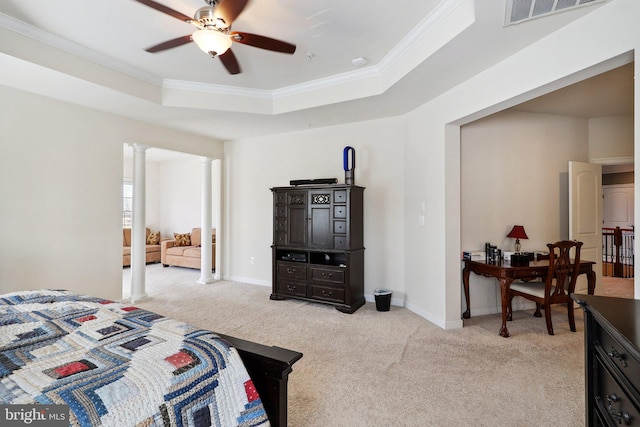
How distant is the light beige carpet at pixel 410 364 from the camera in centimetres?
201

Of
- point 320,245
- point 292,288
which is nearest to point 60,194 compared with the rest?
point 292,288

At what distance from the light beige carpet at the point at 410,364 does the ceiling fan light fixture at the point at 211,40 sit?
8.18 feet

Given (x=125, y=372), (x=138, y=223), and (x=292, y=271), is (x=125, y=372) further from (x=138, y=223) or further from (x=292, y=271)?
(x=138, y=223)

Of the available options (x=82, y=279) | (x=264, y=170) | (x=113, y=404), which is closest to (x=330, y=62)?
(x=264, y=170)

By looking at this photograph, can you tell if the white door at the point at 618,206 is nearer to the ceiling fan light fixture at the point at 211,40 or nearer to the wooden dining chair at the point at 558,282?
the wooden dining chair at the point at 558,282

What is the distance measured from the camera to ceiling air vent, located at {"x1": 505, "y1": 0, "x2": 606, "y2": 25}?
1.88 m

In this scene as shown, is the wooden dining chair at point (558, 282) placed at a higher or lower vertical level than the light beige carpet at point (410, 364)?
higher

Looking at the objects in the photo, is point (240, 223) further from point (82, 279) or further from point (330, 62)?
point (330, 62)

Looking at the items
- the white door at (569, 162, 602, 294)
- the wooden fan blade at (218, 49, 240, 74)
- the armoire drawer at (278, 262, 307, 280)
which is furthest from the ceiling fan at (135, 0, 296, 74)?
the white door at (569, 162, 602, 294)

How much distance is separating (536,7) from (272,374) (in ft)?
8.59

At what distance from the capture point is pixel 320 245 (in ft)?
13.8

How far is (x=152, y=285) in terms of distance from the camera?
17.7ft

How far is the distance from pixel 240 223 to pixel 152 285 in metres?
1.84

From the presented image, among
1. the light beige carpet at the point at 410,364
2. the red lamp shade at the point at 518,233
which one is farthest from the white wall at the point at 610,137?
the light beige carpet at the point at 410,364
